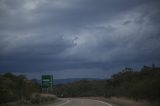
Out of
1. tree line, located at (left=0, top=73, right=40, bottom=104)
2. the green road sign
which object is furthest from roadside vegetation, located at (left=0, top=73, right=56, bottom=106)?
the green road sign

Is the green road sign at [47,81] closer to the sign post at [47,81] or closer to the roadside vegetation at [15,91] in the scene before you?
the sign post at [47,81]

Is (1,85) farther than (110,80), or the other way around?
(110,80)

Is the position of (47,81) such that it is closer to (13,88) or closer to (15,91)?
Result: (13,88)

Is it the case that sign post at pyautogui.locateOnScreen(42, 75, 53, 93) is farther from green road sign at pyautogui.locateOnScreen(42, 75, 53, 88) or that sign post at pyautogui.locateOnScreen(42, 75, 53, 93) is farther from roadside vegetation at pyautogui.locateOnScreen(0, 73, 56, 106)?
roadside vegetation at pyautogui.locateOnScreen(0, 73, 56, 106)

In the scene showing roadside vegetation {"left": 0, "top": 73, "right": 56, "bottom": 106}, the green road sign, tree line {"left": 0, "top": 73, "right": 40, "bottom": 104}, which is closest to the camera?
roadside vegetation {"left": 0, "top": 73, "right": 56, "bottom": 106}

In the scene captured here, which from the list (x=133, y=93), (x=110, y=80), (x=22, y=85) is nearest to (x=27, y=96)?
(x=22, y=85)

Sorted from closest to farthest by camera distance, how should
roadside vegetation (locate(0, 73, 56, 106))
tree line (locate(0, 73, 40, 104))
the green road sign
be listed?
roadside vegetation (locate(0, 73, 56, 106)) < tree line (locate(0, 73, 40, 104)) < the green road sign

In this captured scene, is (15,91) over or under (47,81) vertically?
under

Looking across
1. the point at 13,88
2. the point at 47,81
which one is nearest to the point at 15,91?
the point at 13,88

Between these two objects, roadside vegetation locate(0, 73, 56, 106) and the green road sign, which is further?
the green road sign

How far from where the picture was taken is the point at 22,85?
48.6 m

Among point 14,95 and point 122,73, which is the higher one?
point 122,73

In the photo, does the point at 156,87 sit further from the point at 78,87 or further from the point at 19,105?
the point at 78,87

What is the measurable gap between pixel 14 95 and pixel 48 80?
63.9 ft
